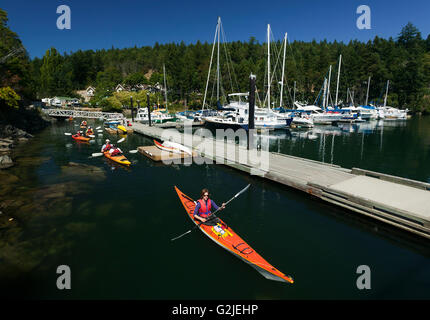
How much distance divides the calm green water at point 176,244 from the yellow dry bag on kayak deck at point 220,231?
0.83 meters

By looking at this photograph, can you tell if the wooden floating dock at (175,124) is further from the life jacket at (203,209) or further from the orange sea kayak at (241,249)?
the orange sea kayak at (241,249)

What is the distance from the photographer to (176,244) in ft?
35.0

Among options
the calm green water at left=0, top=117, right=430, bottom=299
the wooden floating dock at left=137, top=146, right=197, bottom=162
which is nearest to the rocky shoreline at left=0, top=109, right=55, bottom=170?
the calm green water at left=0, top=117, right=430, bottom=299

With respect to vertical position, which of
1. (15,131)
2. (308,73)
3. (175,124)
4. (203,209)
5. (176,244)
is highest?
(308,73)

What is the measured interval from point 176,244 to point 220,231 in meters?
2.24

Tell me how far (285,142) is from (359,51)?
85234 mm

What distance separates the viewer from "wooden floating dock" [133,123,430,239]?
10453mm

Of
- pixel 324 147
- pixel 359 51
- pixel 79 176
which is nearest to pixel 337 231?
pixel 79 176

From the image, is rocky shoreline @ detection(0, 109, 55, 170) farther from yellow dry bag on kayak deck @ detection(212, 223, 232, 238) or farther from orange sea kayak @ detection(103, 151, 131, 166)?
yellow dry bag on kayak deck @ detection(212, 223, 232, 238)

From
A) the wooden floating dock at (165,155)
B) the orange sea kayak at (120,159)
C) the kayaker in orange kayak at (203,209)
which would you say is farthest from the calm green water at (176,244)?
the wooden floating dock at (165,155)

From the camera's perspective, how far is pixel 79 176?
19562 mm

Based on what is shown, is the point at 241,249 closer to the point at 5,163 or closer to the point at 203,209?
the point at 203,209

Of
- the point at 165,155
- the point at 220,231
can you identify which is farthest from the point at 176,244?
the point at 165,155
